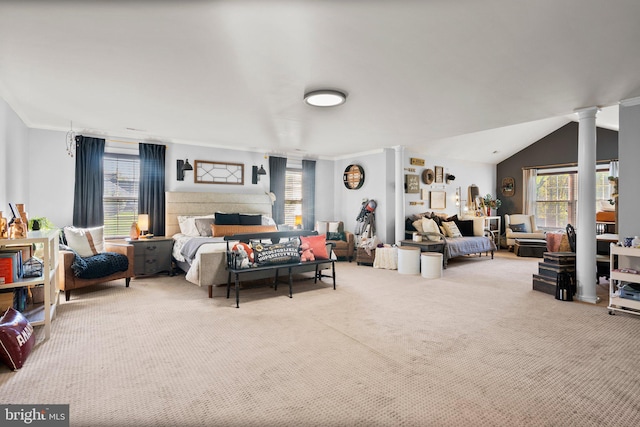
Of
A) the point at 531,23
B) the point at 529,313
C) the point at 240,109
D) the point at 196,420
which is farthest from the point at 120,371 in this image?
the point at 529,313

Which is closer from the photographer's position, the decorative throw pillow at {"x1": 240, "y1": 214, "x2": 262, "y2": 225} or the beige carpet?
the beige carpet

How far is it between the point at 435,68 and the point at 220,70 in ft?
6.39

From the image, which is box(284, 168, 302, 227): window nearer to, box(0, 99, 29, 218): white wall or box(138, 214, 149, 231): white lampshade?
box(138, 214, 149, 231): white lampshade

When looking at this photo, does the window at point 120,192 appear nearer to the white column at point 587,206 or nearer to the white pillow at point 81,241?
the white pillow at point 81,241

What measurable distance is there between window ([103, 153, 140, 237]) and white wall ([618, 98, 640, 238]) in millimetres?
7174

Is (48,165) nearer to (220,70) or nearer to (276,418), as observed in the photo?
(220,70)

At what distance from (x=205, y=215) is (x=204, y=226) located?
55cm

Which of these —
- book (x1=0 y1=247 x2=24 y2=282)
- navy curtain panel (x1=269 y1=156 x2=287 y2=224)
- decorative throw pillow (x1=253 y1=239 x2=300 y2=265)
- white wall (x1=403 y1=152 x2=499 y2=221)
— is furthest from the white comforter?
white wall (x1=403 y1=152 x2=499 y2=221)

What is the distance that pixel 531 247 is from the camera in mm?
8031

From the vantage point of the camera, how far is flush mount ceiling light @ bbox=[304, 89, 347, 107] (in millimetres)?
3492

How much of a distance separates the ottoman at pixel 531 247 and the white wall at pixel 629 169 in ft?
14.5

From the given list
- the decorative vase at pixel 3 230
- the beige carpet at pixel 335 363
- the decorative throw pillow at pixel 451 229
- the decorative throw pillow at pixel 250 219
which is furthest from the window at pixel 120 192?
the decorative throw pillow at pixel 451 229

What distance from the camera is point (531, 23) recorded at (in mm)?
2209

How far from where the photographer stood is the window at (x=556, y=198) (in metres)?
8.79
